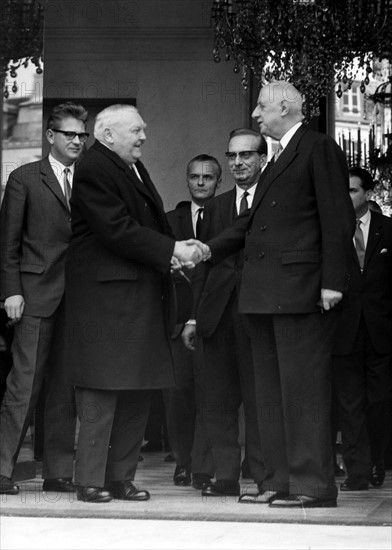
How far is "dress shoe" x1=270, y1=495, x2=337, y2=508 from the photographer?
206 inches

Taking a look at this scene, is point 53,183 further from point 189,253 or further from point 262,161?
point 262,161

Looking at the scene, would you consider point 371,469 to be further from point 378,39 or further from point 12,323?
point 378,39

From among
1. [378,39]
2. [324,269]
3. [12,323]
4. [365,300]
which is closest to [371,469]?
[365,300]

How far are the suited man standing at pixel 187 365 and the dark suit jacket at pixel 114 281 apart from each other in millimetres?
748

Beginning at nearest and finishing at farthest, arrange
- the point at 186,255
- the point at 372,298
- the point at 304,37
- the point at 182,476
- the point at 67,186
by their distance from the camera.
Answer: the point at 186,255 → the point at 67,186 → the point at 182,476 → the point at 372,298 → the point at 304,37

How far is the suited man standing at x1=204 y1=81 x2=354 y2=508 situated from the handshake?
0.21 m

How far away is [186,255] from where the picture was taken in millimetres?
5418

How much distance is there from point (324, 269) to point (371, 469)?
141cm

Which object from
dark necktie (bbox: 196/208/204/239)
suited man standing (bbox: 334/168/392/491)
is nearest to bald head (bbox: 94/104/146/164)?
dark necktie (bbox: 196/208/204/239)

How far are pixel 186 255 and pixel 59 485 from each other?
1.22 meters

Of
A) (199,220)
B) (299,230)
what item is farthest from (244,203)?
(299,230)

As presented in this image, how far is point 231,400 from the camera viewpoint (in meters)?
5.86

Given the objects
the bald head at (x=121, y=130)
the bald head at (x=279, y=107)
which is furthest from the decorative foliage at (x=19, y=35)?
the bald head at (x=279, y=107)

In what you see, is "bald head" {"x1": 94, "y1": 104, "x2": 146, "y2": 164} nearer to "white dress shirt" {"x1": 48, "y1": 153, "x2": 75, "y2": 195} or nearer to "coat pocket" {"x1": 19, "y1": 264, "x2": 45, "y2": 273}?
"white dress shirt" {"x1": 48, "y1": 153, "x2": 75, "y2": 195}
